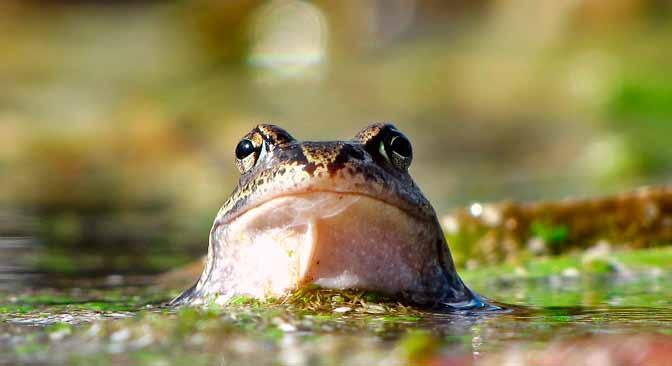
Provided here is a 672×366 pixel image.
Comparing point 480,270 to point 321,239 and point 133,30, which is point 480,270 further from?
point 133,30

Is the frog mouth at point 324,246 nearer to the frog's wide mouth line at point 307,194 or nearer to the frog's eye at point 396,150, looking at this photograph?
the frog's wide mouth line at point 307,194

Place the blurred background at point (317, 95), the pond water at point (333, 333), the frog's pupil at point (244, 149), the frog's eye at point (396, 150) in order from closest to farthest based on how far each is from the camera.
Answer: the pond water at point (333, 333) < the frog's eye at point (396, 150) < the frog's pupil at point (244, 149) < the blurred background at point (317, 95)

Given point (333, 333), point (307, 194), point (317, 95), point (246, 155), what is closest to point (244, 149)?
point (246, 155)

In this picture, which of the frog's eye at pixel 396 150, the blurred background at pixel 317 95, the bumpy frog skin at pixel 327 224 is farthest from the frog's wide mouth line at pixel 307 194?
the blurred background at pixel 317 95

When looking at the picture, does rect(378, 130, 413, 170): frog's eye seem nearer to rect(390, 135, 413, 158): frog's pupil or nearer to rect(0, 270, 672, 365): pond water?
rect(390, 135, 413, 158): frog's pupil

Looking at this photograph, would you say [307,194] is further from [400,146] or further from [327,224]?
[400,146]

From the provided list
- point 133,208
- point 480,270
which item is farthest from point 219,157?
point 480,270
